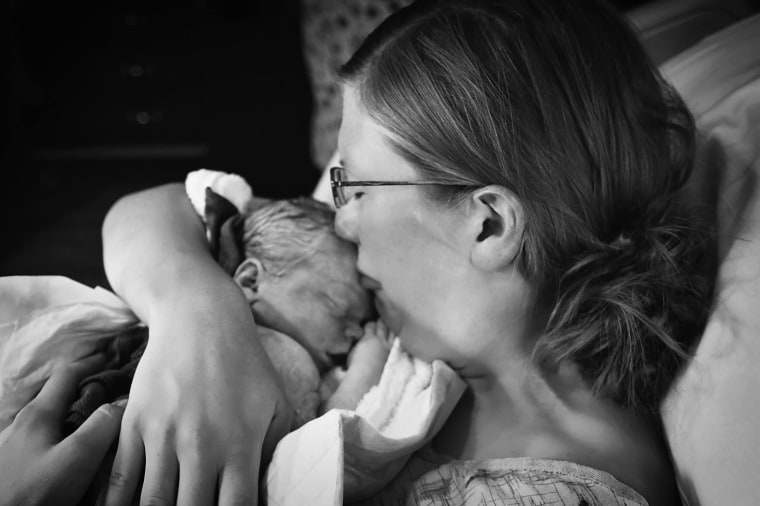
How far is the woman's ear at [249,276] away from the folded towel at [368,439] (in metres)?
0.27

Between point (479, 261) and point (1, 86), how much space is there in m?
0.95

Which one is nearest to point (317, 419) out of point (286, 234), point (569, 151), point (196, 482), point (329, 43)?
point (196, 482)

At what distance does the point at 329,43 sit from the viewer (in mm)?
2252

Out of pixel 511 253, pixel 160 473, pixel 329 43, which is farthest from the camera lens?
pixel 329 43

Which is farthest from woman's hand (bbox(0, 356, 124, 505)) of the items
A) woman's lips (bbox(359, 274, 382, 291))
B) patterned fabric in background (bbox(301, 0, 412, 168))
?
patterned fabric in background (bbox(301, 0, 412, 168))

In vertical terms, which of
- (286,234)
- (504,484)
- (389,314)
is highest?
(286,234)

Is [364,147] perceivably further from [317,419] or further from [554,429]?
[554,429]

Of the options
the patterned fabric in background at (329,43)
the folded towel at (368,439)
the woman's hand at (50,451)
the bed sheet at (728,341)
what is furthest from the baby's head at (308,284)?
the patterned fabric in background at (329,43)

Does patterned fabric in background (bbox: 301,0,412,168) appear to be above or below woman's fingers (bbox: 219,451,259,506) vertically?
above

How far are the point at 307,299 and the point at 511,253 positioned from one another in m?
0.37

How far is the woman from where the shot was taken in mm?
978

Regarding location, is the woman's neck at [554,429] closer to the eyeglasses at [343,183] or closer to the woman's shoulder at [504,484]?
the woman's shoulder at [504,484]

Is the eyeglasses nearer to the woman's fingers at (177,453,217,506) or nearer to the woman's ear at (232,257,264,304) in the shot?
the woman's ear at (232,257,264,304)

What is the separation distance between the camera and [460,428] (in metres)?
1.14
